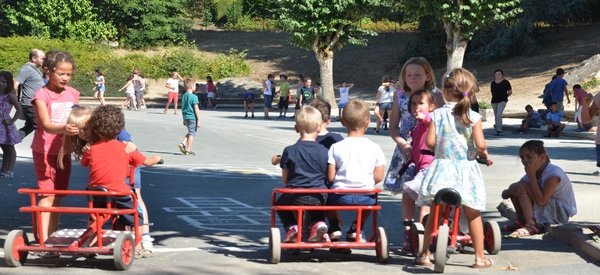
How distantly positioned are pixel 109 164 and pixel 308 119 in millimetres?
1704

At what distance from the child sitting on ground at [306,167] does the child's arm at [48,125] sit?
1.76 metres

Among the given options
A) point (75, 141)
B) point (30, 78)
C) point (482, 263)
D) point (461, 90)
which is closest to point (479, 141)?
point (461, 90)

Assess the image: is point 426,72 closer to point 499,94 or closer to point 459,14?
point 499,94

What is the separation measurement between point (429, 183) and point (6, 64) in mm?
49812

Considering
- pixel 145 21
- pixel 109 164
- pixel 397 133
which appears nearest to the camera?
pixel 109 164

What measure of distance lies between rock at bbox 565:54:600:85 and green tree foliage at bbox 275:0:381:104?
358 inches

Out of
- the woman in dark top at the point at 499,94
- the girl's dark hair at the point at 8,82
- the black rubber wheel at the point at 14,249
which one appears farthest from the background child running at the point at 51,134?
the woman in dark top at the point at 499,94

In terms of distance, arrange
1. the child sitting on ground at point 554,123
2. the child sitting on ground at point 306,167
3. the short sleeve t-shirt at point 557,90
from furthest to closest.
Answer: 1. the short sleeve t-shirt at point 557,90
2. the child sitting on ground at point 554,123
3. the child sitting on ground at point 306,167

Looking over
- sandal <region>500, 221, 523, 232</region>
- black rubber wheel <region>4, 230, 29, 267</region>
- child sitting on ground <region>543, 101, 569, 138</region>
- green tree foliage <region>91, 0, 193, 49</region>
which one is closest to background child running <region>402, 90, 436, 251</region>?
sandal <region>500, 221, 523, 232</region>

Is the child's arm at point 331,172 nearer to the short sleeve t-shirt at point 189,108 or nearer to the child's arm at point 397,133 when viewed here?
the child's arm at point 397,133

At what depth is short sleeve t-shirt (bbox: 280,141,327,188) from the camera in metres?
7.36

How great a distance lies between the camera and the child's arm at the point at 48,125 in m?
7.06

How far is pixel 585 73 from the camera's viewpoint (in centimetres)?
3709

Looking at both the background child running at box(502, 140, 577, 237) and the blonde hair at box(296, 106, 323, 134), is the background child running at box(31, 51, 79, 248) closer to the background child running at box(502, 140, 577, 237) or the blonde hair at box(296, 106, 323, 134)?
the blonde hair at box(296, 106, 323, 134)
